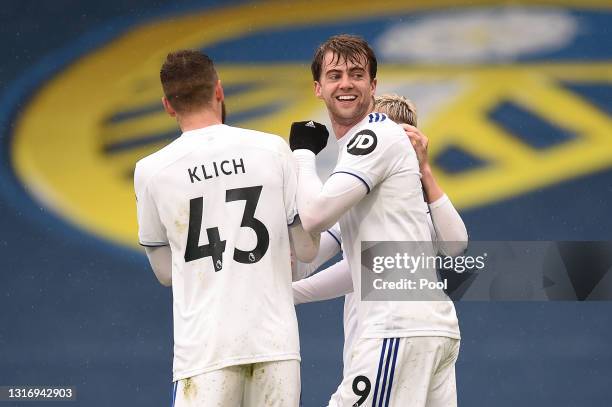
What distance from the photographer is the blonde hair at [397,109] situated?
4.46 m

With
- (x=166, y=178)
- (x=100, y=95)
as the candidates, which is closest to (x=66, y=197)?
(x=100, y=95)

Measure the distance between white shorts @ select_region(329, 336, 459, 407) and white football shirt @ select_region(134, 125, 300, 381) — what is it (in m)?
0.26

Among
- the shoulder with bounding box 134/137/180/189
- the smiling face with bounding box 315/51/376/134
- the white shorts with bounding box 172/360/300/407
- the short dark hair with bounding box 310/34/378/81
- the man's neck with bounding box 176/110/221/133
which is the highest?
the short dark hair with bounding box 310/34/378/81

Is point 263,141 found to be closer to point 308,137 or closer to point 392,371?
point 308,137

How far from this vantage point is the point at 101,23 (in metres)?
7.82

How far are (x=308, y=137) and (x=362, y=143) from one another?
0.24 metres

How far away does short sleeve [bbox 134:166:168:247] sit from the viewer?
3854 mm

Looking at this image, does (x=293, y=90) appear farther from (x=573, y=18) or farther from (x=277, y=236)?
(x=277, y=236)

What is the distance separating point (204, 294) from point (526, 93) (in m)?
4.40

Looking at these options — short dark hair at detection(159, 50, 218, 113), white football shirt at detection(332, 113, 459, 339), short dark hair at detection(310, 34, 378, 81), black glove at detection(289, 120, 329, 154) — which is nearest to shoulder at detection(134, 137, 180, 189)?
short dark hair at detection(159, 50, 218, 113)

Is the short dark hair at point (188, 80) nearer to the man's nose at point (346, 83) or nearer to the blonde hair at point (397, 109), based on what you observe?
the man's nose at point (346, 83)

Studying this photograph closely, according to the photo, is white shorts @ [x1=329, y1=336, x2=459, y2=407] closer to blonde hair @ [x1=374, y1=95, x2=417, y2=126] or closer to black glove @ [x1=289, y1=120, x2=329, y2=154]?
black glove @ [x1=289, y1=120, x2=329, y2=154]

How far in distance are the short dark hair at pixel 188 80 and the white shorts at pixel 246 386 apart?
880 mm

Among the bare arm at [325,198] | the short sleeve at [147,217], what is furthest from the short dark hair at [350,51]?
the short sleeve at [147,217]
